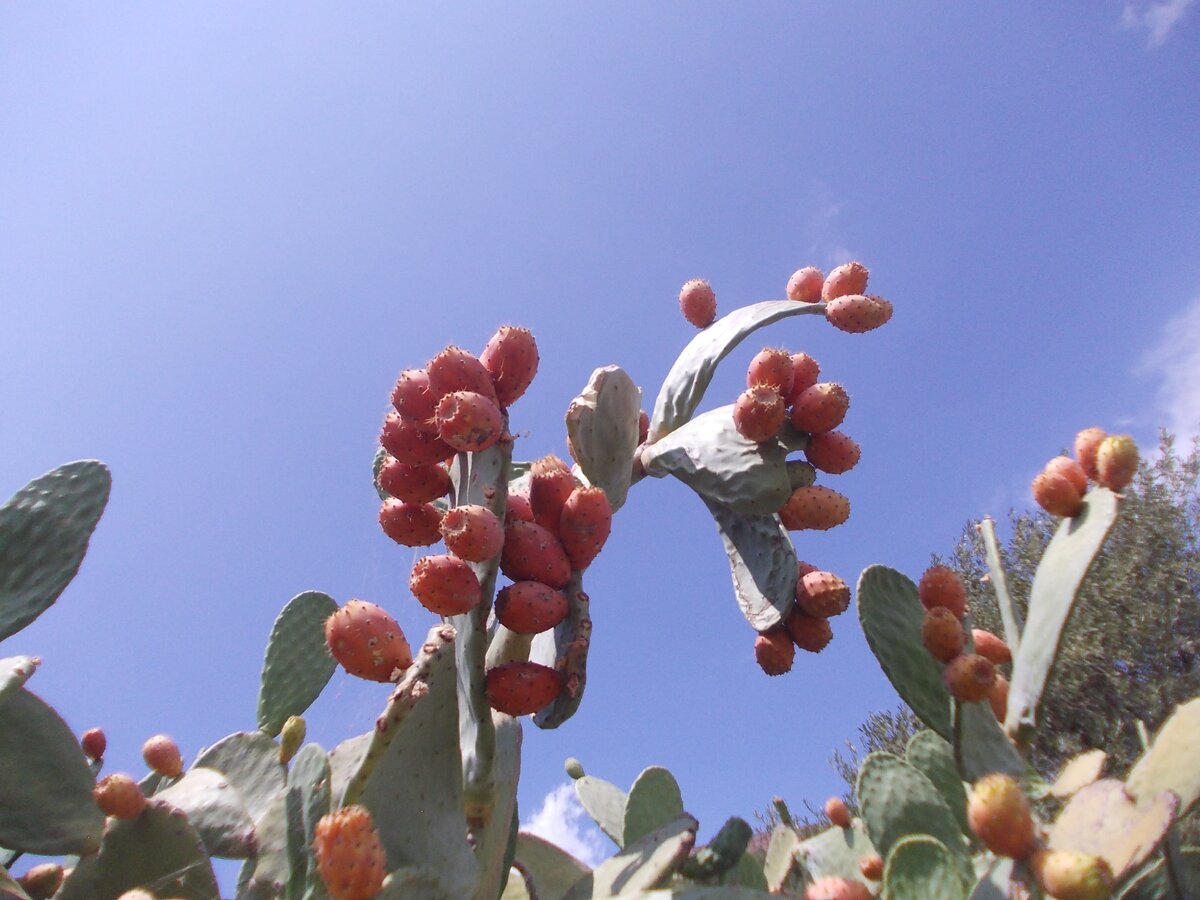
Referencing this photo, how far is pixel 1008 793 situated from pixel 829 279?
64.3 inches

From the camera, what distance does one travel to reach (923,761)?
1.64 meters

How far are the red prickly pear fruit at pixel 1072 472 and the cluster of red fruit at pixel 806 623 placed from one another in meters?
0.48

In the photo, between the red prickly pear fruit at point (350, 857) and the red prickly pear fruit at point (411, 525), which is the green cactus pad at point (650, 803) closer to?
the red prickly pear fruit at point (411, 525)

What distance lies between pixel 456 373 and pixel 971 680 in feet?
3.28

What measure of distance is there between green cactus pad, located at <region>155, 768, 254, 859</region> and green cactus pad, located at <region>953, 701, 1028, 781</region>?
1347mm

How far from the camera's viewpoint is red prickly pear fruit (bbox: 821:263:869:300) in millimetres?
2273

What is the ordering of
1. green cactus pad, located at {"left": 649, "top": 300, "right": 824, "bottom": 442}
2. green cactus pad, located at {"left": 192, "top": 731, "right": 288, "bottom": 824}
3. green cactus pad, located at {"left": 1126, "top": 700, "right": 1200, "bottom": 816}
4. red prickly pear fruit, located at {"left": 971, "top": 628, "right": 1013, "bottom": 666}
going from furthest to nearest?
green cactus pad, located at {"left": 649, "top": 300, "right": 824, "bottom": 442}, green cactus pad, located at {"left": 192, "top": 731, "right": 288, "bottom": 824}, red prickly pear fruit, located at {"left": 971, "top": 628, "right": 1013, "bottom": 666}, green cactus pad, located at {"left": 1126, "top": 700, "right": 1200, "bottom": 816}

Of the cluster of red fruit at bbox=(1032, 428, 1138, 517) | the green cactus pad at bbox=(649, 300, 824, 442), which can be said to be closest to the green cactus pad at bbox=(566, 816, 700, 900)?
the cluster of red fruit at bbox=(1032, 428, 1138, 517)

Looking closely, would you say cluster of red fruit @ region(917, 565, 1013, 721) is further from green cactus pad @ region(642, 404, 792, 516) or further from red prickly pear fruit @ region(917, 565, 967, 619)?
green cactus pad @ region(642, 404, 792, 516)

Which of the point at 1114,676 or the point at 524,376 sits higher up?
the point at 1114,676

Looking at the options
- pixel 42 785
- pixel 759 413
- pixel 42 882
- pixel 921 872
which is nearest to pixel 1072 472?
pixel 759 413

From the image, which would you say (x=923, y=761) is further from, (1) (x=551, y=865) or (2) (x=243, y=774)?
(2) (x=243, y=774)

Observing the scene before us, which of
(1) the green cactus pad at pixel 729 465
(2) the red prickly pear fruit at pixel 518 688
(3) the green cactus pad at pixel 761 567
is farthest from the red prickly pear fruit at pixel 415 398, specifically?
(3) the green cactus pad at pixel 761 567

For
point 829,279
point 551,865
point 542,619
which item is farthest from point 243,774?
point 829,279
